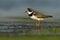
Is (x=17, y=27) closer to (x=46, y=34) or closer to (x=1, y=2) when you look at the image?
(x=46, y=34)

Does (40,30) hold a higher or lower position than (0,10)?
lower

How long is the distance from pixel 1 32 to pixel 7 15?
122 inches

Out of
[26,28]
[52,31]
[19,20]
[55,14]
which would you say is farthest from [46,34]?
[55,14]

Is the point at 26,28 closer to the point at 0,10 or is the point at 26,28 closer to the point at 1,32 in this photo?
the point at 1,32

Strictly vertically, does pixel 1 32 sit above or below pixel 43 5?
below

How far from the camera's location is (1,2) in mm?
14188

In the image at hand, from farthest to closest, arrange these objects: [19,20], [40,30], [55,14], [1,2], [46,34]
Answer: [1,2], [55,14], [19,20], [40,30], [46,34]

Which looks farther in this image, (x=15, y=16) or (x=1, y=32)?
(x=15, y=16)

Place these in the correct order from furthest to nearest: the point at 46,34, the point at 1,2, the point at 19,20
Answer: the point at 1,2 → the point at 19,20 → the point at 46,34

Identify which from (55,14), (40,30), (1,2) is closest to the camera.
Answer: (40,30)

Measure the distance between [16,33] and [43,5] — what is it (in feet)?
15.8

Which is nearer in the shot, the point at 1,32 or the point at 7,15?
the point at 1,32

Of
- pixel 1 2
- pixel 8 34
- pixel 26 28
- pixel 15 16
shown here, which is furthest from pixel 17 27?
pixel 1 2

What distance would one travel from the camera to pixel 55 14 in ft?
43.5
